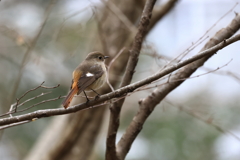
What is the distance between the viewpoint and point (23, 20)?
19.2ft

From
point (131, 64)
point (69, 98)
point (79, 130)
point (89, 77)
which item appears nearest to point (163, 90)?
point (131, 64)

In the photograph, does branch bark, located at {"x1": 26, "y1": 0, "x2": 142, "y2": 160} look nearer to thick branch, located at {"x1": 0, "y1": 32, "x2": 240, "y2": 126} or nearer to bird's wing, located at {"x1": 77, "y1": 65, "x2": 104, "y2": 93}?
bird's wing, located at {"x1": 77, "y1": 65, "x2": 104, "y2": 93}

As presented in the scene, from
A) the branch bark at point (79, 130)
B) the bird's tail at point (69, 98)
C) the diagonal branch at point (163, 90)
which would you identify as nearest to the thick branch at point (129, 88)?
the bird's tail at point (69, 98)

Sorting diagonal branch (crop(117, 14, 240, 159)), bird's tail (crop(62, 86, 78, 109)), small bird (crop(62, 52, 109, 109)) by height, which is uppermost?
small bird (crop(62, 52, 109, 109))

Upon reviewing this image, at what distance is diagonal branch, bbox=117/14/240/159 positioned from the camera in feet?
10.1

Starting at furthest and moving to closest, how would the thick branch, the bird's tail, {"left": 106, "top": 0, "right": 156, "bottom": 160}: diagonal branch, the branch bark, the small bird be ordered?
the branch bark
the small bird
{"left": 106, "top": 0, "right": 156, "bottom": 160}: diagonal branch
the bird's tail
the thick branch

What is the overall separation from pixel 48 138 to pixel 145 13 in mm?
3768

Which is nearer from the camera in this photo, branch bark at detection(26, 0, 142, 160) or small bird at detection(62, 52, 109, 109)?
small bird at detection(62, 52, 109, 109)

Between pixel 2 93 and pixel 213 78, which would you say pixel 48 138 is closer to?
pixel 2 93

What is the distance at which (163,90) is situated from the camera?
3246mm

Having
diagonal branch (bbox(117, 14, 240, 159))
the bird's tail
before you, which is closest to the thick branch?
the bird's tail

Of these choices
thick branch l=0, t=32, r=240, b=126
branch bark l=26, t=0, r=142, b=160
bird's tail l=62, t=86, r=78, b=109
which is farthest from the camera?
branch bark l=26, t=0, r=142, b=160

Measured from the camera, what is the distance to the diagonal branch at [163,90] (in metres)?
3.09

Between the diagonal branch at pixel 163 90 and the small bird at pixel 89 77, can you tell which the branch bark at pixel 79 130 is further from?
the diagonal branch at pixel 163 90
